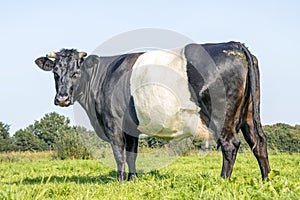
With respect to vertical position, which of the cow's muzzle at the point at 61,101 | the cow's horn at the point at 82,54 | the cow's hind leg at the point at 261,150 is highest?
the cow's horn at the point at 82,54

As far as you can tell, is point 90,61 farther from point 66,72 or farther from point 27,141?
point 27,141

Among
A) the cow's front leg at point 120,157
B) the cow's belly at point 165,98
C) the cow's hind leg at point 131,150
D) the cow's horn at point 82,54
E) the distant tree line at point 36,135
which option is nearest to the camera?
the cow's belly at point 165,98

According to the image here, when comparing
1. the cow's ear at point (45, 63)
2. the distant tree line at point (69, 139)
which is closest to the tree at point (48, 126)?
the distant tree line at point (69, 139)

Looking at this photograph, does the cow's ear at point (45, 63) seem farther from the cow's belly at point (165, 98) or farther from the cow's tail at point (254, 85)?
the cow's tail at point (254, 85)

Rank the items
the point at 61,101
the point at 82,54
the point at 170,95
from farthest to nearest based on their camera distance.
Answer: the point at 82,54, the point at 61,101, the point at 170,95

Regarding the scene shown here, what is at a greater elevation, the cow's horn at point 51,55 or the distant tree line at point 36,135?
the cow's horn at point 51,55

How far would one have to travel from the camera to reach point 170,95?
715cm

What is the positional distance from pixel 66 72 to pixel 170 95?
7.10 ft

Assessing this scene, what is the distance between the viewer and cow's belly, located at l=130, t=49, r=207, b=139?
7.08 meters

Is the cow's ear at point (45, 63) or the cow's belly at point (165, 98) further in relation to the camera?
the cow's ear at point (45, 63)

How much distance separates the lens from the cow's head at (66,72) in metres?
7.85

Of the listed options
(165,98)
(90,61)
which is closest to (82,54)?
(90,61)

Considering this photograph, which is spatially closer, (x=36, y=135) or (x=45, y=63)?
(x=45, y=63)

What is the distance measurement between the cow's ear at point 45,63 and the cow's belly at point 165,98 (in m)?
2.20
